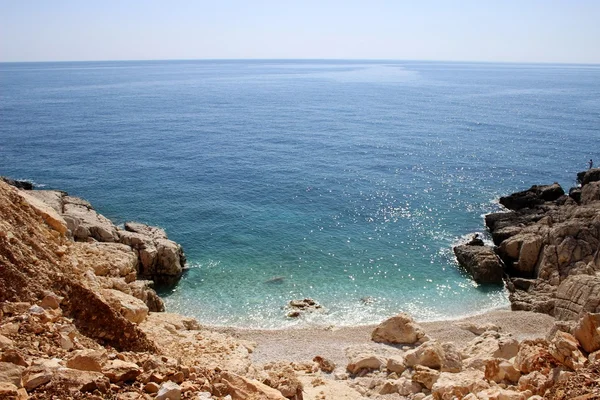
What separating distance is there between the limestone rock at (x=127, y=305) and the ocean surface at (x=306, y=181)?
11.4 metres

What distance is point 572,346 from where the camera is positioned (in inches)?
733

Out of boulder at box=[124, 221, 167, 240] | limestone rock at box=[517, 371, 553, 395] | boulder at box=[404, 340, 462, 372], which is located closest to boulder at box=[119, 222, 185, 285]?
boulder at box=[124, 221, 167, 240]

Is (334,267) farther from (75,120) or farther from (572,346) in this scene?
(75,120)

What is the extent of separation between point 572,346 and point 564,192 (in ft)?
165

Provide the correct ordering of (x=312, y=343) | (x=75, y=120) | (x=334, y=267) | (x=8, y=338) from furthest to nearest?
(x=75, y=120)
(x=334, y=267)
(x=312, y=343)
(x=8, y=338)

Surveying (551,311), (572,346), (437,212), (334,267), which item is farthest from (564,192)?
(572,346)

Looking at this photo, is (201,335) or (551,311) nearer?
(201,335)

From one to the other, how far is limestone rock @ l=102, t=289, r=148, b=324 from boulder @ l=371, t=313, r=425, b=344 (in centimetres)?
1499

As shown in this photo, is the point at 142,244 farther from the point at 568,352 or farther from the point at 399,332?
the point at 568,352

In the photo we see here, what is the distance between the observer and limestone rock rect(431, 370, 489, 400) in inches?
751

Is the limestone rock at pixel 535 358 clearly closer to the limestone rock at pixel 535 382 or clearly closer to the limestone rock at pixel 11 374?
the limestone rock at pixel 535 382

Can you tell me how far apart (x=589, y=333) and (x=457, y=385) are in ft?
18.1

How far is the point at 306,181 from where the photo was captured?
66.1 metres

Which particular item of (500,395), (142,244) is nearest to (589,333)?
(500,395)
